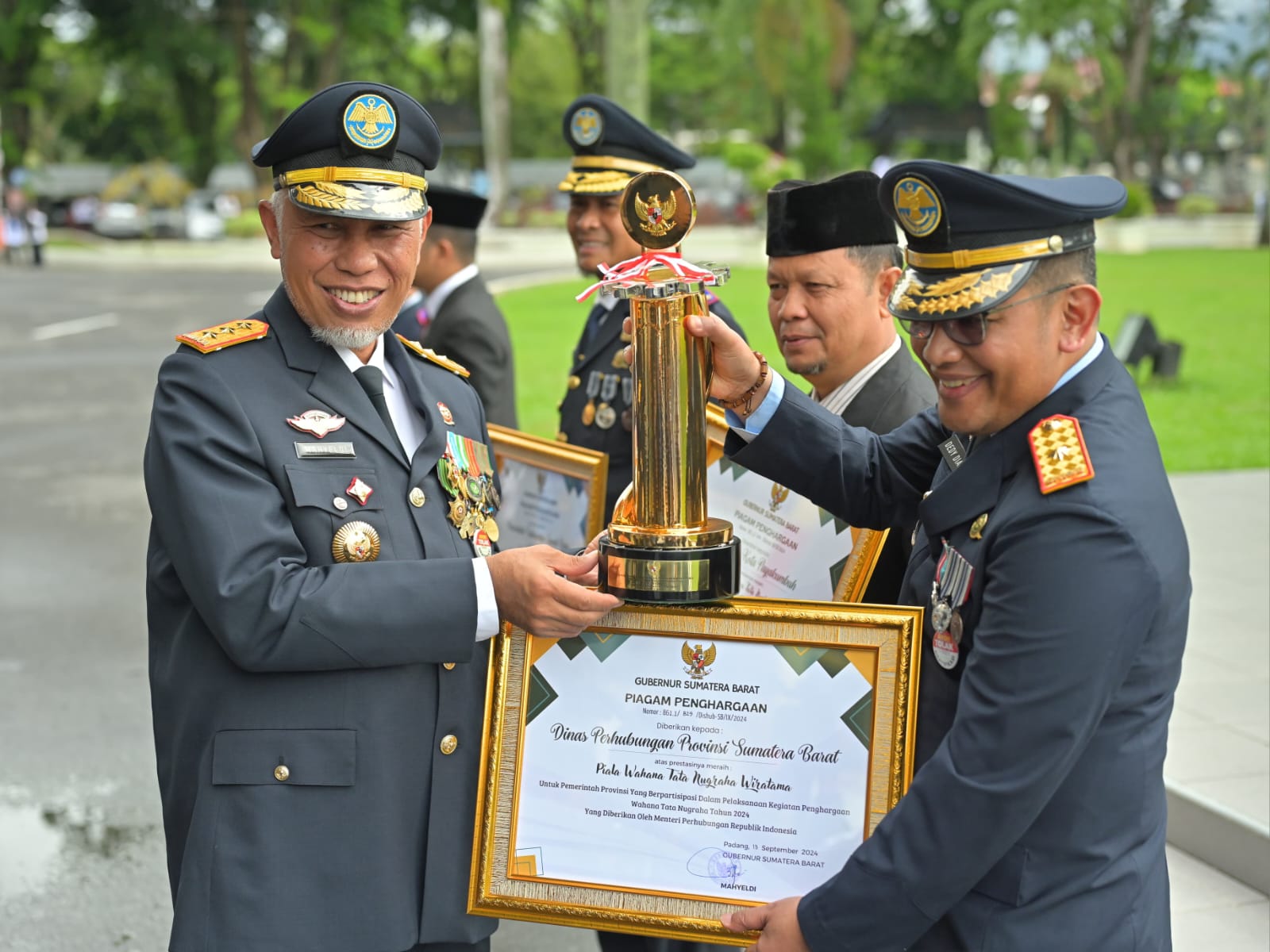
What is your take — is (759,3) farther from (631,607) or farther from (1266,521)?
(631,607)

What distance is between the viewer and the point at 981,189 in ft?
6.61

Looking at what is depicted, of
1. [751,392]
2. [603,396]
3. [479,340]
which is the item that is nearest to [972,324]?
[751,392]

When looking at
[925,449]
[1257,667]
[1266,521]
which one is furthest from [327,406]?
[1266,521]

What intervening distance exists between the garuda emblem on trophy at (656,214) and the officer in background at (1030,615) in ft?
1.23

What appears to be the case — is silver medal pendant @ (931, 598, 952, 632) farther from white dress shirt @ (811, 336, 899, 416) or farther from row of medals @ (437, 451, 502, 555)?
white dress shirt @ (811, 336, 899, 416)

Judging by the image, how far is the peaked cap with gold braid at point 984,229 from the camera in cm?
202

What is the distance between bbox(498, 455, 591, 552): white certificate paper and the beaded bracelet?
1343 millimetres

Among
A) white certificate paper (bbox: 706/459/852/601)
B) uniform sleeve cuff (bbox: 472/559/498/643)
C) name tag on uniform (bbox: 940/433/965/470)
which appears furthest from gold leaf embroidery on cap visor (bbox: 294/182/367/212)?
name tag on uniform (bbox: 940/433/965/470)

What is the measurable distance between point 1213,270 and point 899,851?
27944mm

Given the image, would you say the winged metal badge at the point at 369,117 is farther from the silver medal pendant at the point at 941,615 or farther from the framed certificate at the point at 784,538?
the silver medal pendant at the point at 941,615

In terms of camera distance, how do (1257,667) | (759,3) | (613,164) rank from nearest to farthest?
(613,164), (1257,667), (759,3)

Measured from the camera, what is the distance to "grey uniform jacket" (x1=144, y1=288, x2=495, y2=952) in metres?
2.33

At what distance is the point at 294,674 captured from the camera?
2.42 m
